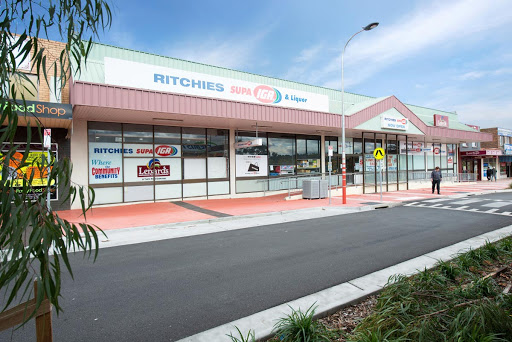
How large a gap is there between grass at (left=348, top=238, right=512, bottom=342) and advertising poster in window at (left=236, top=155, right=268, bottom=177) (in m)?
13.8

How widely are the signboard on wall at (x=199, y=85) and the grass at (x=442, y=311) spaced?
1373 centimetres

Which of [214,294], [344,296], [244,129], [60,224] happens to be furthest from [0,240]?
[244,129]

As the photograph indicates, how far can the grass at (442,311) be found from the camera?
2.69 m

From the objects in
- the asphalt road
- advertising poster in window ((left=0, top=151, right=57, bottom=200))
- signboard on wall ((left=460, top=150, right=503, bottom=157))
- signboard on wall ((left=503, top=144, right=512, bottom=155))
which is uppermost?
signboard on wall ((left=503, top=144, right=512, bottom=155))

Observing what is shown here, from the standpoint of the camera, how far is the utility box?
17.2 metres

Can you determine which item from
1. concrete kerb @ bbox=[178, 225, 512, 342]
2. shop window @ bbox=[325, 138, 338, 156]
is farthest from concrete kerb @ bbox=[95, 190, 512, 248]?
shop window @ bbox=[325, 138, 338, 156]

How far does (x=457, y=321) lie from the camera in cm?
276

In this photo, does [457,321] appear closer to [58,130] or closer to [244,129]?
[58,130]

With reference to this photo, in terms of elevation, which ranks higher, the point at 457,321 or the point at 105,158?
the point at 105,158

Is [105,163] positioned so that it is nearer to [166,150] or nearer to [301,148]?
[166,150]

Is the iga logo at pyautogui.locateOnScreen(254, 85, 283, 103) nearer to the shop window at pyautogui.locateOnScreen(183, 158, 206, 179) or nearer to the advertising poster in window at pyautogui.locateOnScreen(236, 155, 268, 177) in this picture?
the advertising poster in window at pyautogui.locateOnScreen(236, 155, 268, 177)

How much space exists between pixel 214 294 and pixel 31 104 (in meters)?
8.74

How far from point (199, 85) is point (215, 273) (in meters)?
12.9

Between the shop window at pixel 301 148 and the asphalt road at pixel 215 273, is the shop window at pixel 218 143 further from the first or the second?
the asphalt road at pixel 215 273
